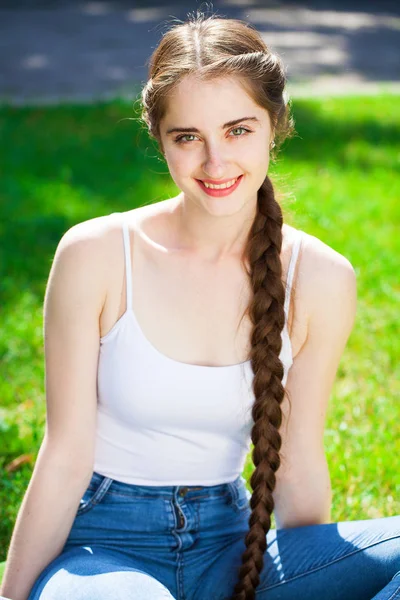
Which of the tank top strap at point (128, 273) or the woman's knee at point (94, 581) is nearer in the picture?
the woman's knee at point (94, 581)

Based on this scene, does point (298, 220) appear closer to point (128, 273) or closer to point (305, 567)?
point (128, 273)

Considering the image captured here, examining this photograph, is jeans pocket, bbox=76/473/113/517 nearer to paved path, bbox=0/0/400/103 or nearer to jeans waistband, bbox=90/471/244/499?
jeans waistband, bbox=90/471/244/499

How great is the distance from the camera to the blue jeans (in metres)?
2.15

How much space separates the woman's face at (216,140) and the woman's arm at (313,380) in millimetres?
271

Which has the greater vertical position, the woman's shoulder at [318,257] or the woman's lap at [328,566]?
the woman's shoulder at [318,257]

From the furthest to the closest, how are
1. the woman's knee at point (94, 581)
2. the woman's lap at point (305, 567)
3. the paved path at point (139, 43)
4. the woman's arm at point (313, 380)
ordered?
1. the paved path at point (139, 43)
2. the woman's arm at point (313, 380)
3. the woman's lap at point (305, 567)
4. the woman's knee at point (94, 581)

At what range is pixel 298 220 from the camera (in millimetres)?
4855

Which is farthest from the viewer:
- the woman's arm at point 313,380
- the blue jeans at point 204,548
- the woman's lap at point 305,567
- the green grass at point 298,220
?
the green grass at point 298,220

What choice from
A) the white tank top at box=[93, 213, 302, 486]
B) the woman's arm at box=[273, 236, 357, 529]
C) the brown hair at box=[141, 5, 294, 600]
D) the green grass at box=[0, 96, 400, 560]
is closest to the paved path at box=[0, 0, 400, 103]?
the green grass at box=[0, 96, 400, 560]

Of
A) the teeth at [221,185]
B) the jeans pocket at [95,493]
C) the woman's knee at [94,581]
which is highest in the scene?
the teeth at [221,185]

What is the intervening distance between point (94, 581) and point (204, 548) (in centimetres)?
Answer: 35

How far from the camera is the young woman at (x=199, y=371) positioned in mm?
2113

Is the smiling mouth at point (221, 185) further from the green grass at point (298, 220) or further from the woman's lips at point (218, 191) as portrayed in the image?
the green grass at point (298, 220)

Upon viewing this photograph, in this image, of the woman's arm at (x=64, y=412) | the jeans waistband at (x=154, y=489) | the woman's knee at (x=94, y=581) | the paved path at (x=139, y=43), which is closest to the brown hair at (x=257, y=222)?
the jeans waistband at (x=154, y=489)
